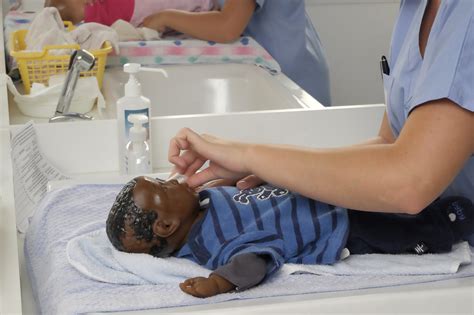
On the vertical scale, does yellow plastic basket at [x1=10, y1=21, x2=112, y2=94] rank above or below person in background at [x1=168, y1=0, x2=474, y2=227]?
below

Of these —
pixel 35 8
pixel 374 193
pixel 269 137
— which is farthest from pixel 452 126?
pixel 35 8

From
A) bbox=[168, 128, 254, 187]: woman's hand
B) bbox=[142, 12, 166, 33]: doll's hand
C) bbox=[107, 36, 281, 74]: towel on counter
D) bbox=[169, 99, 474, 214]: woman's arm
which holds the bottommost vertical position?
bbox=[107, 36, 281, 74]: towel on counter

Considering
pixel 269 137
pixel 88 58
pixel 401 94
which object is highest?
pixel 401 94

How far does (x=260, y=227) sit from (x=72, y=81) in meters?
0.70

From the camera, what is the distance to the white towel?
0.87 metres

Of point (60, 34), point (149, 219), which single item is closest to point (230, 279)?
point (149, 219)

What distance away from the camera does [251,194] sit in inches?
38.4

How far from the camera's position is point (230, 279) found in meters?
0.84

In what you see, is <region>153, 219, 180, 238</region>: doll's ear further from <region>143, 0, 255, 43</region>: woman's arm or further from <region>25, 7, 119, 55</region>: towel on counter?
<region>143, 0, 255, 43</region>: woman's arm

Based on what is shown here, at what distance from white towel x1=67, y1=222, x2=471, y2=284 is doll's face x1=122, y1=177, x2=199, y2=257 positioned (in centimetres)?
2

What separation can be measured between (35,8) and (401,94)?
1.43 meters

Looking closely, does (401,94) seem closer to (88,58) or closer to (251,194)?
(251,194)

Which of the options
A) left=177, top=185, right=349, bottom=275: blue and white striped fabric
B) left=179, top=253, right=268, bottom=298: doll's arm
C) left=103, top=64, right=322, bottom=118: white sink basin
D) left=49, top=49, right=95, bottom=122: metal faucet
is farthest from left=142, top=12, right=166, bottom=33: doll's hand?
left=179, top=253, right=268, bottom=298: doll's arm

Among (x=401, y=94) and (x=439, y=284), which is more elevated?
(x=401, y=94)
